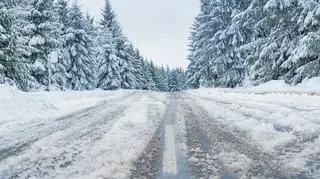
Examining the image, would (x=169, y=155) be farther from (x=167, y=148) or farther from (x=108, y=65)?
(x=108, y=65)

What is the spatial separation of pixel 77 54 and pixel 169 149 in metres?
38.7

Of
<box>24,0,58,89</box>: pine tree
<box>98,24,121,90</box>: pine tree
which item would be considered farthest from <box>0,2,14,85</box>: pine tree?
<box>98,24,121,90</box>: pine tree

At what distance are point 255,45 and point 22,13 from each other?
17952 mm

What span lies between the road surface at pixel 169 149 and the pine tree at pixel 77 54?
35444 millimetres

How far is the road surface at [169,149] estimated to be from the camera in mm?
3512

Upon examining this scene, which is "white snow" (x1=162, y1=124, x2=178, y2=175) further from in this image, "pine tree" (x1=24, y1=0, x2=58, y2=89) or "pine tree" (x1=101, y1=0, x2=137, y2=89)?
"pine tree" (x1=101, y1=0, x2=137, y2=89)

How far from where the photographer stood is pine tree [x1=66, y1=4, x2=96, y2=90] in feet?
136

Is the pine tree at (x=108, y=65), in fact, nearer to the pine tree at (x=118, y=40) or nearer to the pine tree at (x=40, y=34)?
the pine tree at (x=118, y=40)

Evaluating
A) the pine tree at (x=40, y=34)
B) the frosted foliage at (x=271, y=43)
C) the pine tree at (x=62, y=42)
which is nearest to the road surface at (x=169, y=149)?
the frosted foliage at (x=271, y=43)

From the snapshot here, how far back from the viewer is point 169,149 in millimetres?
4566

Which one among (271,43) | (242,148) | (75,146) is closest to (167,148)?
(242,148)

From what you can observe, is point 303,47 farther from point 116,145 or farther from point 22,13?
point 22,13

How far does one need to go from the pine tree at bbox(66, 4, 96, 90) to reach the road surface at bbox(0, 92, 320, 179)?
3544 centimetres

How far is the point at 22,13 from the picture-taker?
96.2 ft
